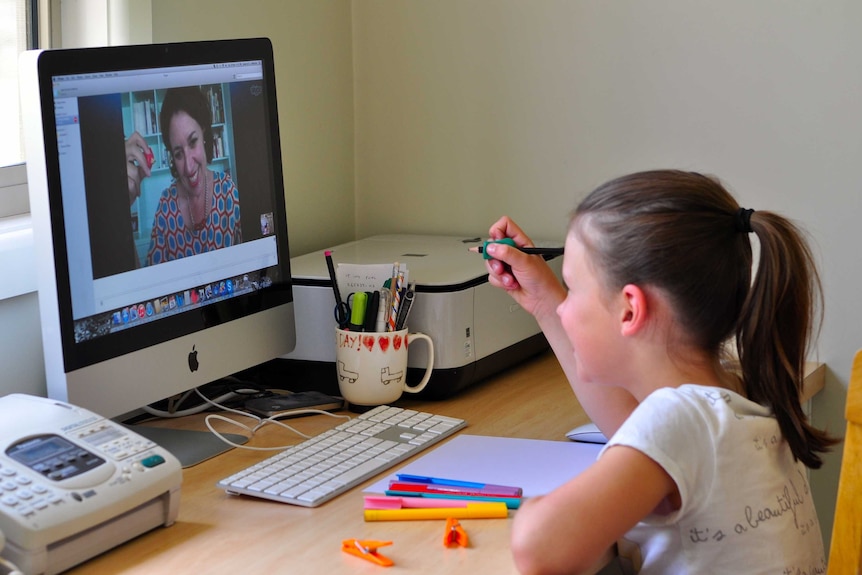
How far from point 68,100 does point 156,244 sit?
0.20m

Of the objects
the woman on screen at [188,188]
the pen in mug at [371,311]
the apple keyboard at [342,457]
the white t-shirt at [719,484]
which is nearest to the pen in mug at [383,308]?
the pen in mug at [371,311]

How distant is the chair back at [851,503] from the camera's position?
1.00 metres

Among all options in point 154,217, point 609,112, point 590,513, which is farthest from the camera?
point 609,112

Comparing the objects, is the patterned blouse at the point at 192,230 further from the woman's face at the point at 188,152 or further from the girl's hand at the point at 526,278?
the girl's hand at the point at 526,278

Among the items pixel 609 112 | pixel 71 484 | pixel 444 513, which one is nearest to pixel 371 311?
pixel 444 513

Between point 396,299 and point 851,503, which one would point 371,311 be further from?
point 851,503

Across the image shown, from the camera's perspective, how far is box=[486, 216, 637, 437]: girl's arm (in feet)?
4.15

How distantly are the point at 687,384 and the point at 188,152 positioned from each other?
661 mm

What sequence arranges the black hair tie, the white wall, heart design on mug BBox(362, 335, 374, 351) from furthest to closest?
the white wall
heart design on mug BBox(362, 335, 374, 351)
the black hair tie

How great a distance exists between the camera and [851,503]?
1009 millimetres

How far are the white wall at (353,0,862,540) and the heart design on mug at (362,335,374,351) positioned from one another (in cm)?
64

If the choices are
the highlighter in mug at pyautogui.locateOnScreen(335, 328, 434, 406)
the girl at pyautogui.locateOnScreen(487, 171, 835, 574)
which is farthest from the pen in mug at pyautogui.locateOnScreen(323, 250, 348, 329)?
the girl at pyautogui.locateOnScreen(487, 171, 835, 574)

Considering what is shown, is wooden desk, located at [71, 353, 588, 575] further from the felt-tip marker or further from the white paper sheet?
the felt-tip marker

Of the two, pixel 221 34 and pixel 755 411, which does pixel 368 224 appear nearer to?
pixel 221 34
